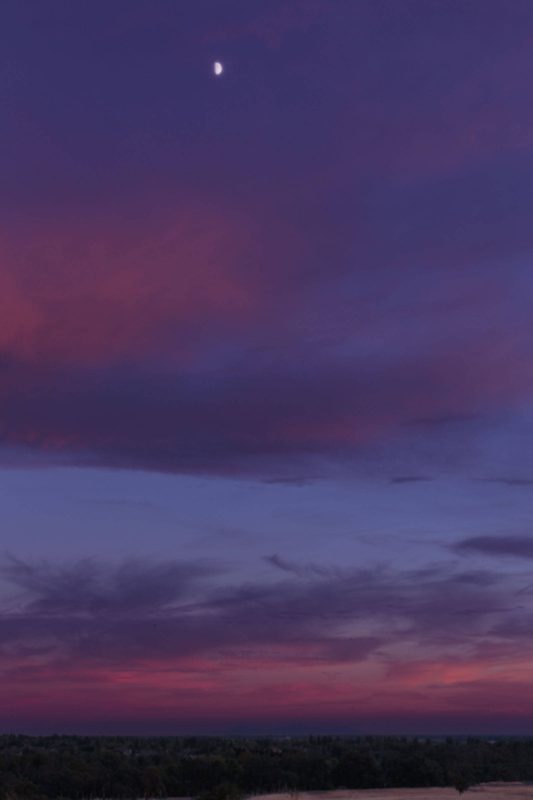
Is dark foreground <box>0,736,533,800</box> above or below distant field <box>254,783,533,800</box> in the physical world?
above

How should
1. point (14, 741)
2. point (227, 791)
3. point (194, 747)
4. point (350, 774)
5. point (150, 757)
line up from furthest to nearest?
point (14, 741) → point (194, 747) → point (150, 757) → point (350, 774) → point (227, 791)

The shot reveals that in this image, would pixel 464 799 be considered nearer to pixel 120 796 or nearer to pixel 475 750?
pixel 120 796

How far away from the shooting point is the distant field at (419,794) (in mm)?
64375

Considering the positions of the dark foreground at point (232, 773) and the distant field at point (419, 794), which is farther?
the dark foreground at point (232, 773)

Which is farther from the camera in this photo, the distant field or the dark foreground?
the dark foreground

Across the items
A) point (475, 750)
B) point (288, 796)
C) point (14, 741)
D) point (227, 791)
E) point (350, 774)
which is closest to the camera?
point (227, 791)

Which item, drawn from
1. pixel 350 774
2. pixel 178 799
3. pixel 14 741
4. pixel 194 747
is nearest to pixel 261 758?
pixel 350 774

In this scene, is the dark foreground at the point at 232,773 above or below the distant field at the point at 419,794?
above

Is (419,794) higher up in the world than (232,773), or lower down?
lower down

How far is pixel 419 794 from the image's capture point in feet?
223

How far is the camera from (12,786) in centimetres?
6141

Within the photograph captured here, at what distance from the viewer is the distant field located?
64375 mm

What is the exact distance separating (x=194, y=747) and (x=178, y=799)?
45894mm

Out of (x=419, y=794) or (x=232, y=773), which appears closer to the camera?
(x=419, y=794)
